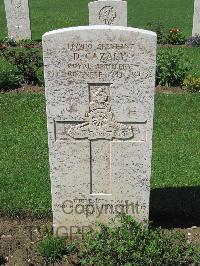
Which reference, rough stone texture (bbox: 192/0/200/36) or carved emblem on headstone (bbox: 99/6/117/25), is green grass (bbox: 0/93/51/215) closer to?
carved emblem on headstone (bbox: 99/6/117/25)

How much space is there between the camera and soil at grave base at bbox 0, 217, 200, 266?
499 centimetres

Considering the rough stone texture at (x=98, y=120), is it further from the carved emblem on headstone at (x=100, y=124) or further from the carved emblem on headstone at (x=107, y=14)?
the carved emblem on headstone at (x=107, y=14)

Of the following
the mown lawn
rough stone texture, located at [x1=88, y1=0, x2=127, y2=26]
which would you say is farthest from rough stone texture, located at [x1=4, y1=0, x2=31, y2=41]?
the mown lawn

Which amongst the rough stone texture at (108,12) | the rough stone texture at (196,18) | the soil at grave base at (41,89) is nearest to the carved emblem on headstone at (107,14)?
the rough stone texture at (108,12)

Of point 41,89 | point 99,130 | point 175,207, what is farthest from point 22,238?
point 41,89

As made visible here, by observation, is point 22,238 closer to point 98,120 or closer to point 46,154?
point 98,120

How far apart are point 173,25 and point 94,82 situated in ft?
50.2

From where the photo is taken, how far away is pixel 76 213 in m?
5.18

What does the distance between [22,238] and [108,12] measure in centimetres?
957

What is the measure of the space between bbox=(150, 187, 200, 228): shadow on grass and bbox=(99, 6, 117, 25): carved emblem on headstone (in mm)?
8292

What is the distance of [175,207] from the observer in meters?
5.96

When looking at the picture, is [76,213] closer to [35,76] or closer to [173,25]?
[35,76]

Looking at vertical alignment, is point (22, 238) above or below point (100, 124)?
below

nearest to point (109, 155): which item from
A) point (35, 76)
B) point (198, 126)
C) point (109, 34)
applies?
point (109, 34)
